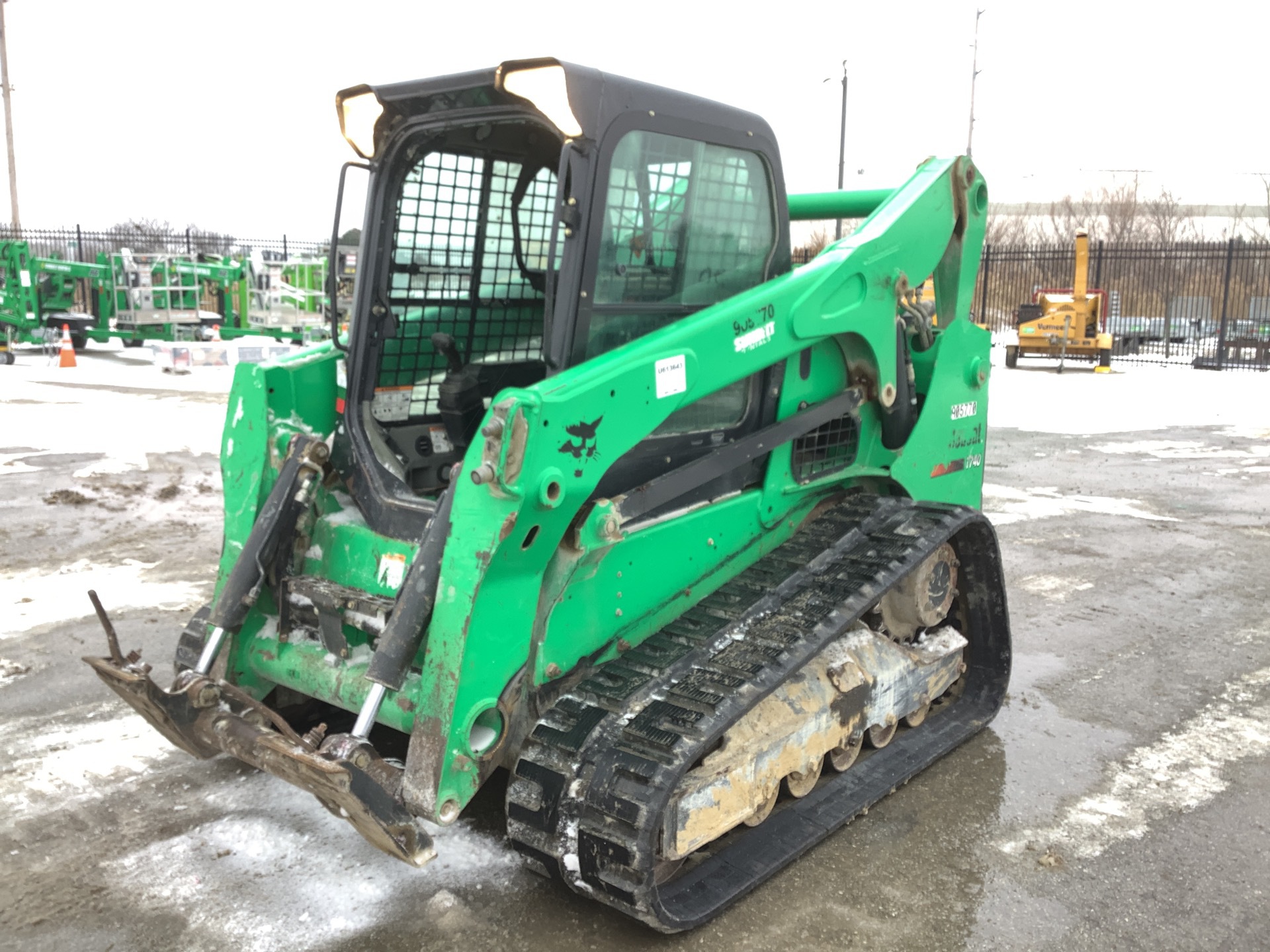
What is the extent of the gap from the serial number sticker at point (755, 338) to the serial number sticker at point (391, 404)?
4.49 feet

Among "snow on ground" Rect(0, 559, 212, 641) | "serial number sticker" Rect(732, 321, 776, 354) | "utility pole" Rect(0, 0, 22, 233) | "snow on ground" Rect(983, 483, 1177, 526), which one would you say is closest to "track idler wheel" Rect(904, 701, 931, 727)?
"serial number sticker" Rect(732, 321, 776, 354)

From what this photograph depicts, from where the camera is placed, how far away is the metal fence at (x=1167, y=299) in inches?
865

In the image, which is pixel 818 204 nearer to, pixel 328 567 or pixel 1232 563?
pixel 328 567

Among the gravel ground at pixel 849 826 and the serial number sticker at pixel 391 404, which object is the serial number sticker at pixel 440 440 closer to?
the serial number sticker at pixel 391 404

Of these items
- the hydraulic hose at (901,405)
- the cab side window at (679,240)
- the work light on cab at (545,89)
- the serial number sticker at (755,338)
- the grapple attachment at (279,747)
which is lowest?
the grapple attachment at (279,747)

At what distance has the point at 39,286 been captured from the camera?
20.0m

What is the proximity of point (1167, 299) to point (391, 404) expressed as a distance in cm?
2361

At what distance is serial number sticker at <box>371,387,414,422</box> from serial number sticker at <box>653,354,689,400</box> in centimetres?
131

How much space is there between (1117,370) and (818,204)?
17484mm

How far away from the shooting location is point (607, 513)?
3.24m

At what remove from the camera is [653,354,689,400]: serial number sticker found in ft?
10.6

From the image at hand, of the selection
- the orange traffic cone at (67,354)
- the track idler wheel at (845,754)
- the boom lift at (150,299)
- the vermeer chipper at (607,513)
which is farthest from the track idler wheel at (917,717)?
the boom lift at (150,299)

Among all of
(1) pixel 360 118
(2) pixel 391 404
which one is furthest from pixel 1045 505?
(1) pixel 360 118

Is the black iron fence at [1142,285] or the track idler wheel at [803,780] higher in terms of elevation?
the black iron fence at [1142,285]
